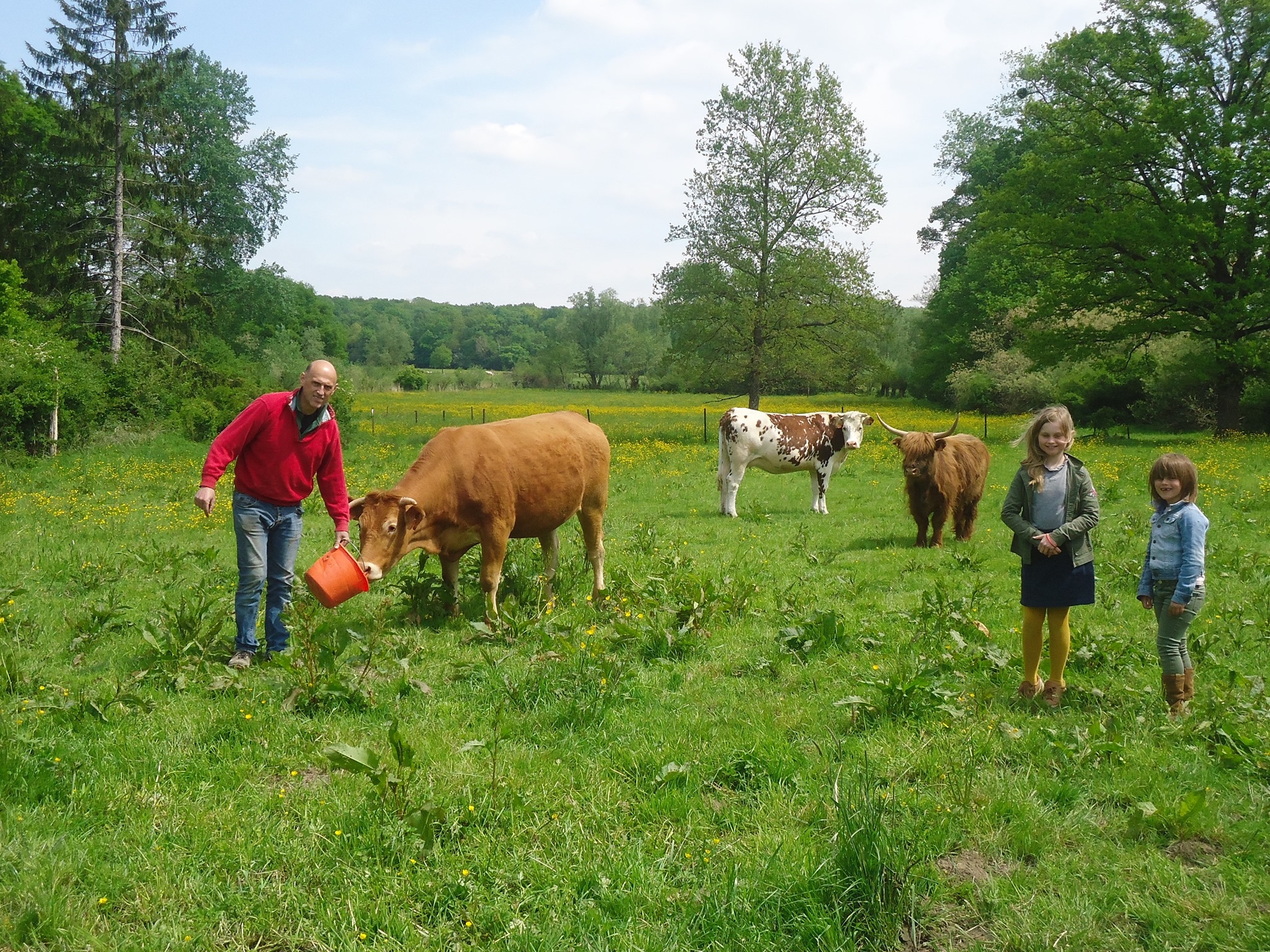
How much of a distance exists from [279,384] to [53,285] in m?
8.53

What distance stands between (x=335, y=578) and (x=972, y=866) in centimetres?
399

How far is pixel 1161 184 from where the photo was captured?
84.7 feet

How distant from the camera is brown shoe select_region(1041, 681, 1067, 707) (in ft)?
17.0

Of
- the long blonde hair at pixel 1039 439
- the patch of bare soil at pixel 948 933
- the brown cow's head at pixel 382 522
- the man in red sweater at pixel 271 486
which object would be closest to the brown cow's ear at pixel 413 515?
the brown cow's head at pixel 382 522

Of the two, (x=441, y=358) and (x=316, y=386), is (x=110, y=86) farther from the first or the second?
(x=441, y=358)

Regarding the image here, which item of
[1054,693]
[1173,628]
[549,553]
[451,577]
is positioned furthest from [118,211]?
[1173,628]

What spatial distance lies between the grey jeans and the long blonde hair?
3.08ft

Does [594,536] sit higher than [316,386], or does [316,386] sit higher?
[316,386]

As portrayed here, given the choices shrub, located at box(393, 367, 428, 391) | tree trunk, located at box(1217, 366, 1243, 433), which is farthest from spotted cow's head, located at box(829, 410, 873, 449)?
shrub, located at box(393, 367, 428, 391)

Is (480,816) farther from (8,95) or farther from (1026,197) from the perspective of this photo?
(8,95)

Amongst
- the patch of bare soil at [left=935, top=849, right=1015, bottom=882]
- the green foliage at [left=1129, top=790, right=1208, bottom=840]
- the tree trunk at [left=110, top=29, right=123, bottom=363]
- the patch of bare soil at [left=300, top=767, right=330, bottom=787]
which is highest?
the tree trunk at [left=110, top=29, right=123, bottom=363]

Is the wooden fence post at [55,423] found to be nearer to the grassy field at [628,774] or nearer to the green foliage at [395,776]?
the grassy field at [628,774]

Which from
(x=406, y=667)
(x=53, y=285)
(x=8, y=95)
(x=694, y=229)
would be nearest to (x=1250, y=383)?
(x=694, y=229)

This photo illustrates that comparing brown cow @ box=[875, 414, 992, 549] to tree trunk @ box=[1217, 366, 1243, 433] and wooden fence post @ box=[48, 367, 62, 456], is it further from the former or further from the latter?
wooden fence post @ box=[48, 367, 62, 456]
